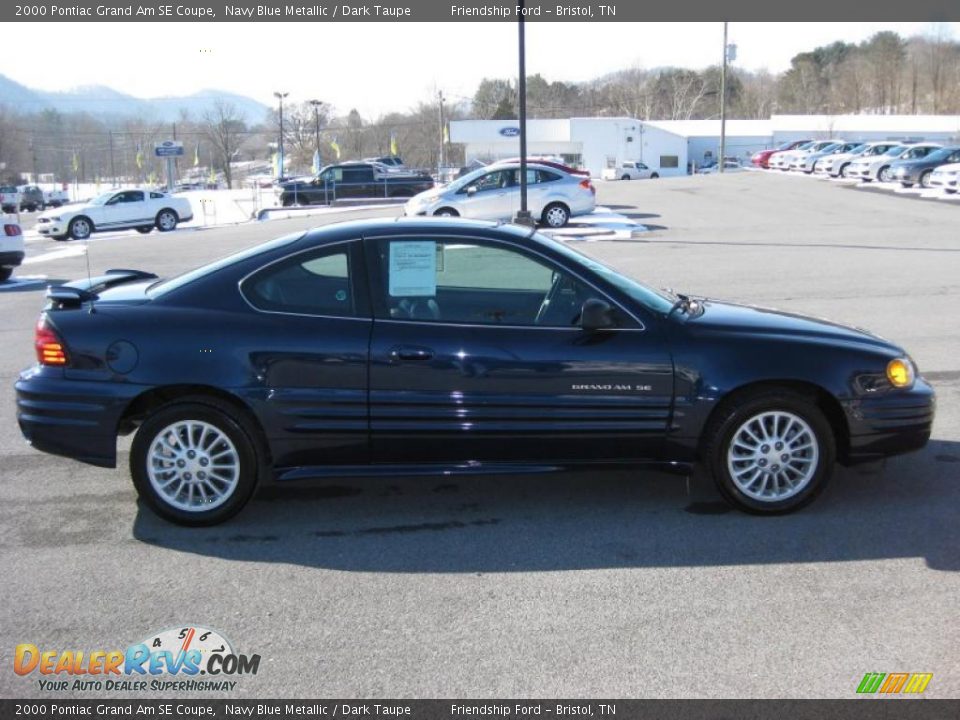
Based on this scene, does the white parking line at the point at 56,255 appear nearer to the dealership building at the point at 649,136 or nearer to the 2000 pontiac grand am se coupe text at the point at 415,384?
the 2000 pontiac grand am se coupe text at the point at 415,384

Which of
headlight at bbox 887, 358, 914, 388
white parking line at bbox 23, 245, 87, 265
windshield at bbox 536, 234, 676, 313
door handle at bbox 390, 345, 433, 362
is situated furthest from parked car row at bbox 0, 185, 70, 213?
headlight at bbox 887, 358, 914, 388

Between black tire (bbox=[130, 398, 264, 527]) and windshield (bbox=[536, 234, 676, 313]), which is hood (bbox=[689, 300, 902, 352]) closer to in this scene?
windshield (bbox=[536, 234, 676, 313])

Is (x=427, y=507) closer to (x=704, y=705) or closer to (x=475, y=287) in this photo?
(x=475, y=287)

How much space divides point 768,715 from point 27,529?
3.77 m

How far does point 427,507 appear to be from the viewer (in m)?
5.11

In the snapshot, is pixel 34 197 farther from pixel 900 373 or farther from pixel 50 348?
pixel 900 373

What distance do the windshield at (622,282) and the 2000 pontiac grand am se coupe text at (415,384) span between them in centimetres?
8

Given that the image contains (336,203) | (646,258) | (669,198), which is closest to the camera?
(646,258)

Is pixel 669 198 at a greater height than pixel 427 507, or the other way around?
pixel 669 198

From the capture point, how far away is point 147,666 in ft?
11.5

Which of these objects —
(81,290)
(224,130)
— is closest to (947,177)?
(81,290)

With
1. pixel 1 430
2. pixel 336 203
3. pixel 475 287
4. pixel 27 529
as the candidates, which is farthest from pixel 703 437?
pixel 336 203

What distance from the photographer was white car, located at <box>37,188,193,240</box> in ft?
97.6

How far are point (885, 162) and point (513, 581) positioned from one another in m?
37.5
